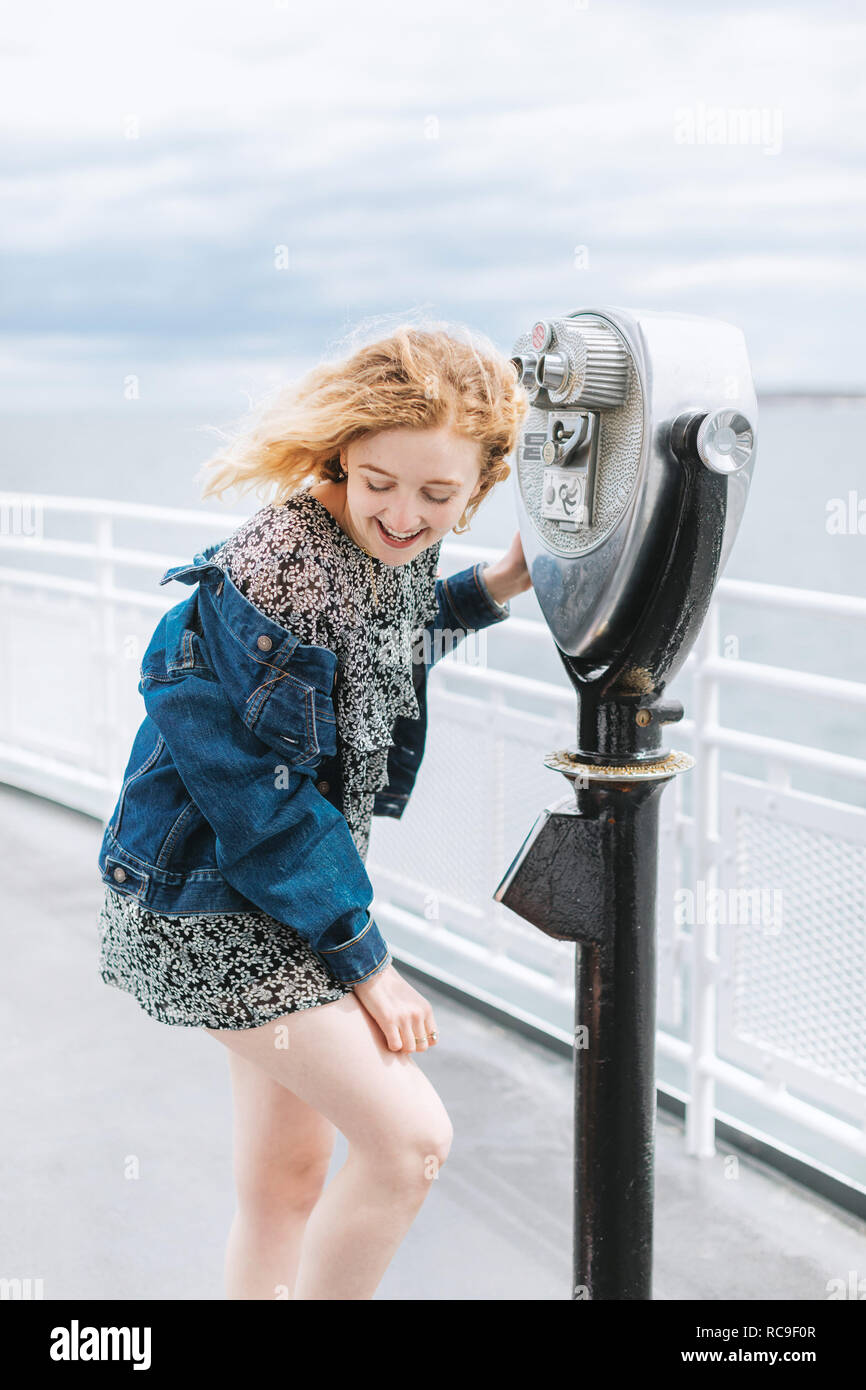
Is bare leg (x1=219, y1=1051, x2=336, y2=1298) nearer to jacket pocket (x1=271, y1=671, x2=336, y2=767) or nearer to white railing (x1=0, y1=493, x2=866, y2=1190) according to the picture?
jacket pocket (x1=271, y1=671, x2=336, y2=767)

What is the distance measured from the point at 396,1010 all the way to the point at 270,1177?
0.29m

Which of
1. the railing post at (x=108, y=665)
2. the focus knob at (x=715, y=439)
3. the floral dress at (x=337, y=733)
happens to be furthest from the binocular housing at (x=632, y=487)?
the railing post at (x=108, y=665)

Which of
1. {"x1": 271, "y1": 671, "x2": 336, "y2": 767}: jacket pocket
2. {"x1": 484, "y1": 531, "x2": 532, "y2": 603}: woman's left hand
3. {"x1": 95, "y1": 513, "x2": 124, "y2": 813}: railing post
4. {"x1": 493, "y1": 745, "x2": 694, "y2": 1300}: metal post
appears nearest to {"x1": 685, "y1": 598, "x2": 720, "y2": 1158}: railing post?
{"x1": 484, "y1": 531, "x2": 532, "y2": 603}: woman's left hand

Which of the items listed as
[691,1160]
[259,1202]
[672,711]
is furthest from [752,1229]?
[672,711]

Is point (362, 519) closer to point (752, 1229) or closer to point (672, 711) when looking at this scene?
point (672, 711)

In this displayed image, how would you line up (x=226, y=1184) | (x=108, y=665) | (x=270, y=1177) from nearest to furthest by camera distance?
1. (x=270, y=1177)
2. (x=226, y=1184)
3. (x=108, y=665)

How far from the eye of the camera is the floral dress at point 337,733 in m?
1.24

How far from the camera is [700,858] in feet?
7.45

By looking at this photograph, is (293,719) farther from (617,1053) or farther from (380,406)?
(617,1053)

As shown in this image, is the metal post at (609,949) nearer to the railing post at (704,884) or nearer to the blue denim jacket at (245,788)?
the blue denim jacket at (245,788)

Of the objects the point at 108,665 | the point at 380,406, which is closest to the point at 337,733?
the point at 380,406

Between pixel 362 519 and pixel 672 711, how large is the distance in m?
0.34

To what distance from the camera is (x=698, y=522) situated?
122 centimetres

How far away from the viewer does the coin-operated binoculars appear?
120 cm
